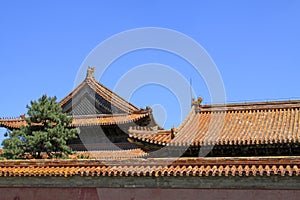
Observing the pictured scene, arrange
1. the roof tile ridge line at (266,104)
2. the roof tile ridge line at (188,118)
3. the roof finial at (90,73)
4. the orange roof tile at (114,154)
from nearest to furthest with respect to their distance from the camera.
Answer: the roof tile ridge line at (188,118) → the roof tile ridge line at (266,104) → the orange roof tile at (114,154) → the roof finial at (90,73)

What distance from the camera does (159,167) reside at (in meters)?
10.2

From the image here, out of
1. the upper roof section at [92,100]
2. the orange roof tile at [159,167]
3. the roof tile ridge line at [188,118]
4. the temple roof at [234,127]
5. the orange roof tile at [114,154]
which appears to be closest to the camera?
the orange roof tile at [159,167]

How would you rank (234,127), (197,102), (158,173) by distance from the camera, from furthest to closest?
(197,102), (234,127), (158,173)

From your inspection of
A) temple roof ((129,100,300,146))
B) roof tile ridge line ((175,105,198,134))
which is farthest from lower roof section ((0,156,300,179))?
roof tile ridge line ((175,105,198,134))

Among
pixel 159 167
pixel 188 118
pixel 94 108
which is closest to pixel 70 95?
pixel 94 108

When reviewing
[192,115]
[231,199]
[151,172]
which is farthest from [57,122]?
[231,199]

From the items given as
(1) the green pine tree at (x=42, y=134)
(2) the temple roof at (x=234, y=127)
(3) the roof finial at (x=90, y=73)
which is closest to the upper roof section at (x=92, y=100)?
(3) the roof finial at (x=90, y=73)

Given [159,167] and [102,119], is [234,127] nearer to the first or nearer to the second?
[159,167]

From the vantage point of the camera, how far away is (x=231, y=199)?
31.1 feet

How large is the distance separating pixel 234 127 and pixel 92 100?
10.3 meters

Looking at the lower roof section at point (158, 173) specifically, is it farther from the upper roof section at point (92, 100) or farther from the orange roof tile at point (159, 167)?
the upper roof section at point (92, 100)

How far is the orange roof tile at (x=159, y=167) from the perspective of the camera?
9188mm

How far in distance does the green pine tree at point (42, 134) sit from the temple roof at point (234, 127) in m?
5.68

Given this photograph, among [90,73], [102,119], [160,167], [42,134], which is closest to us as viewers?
[160,167]
